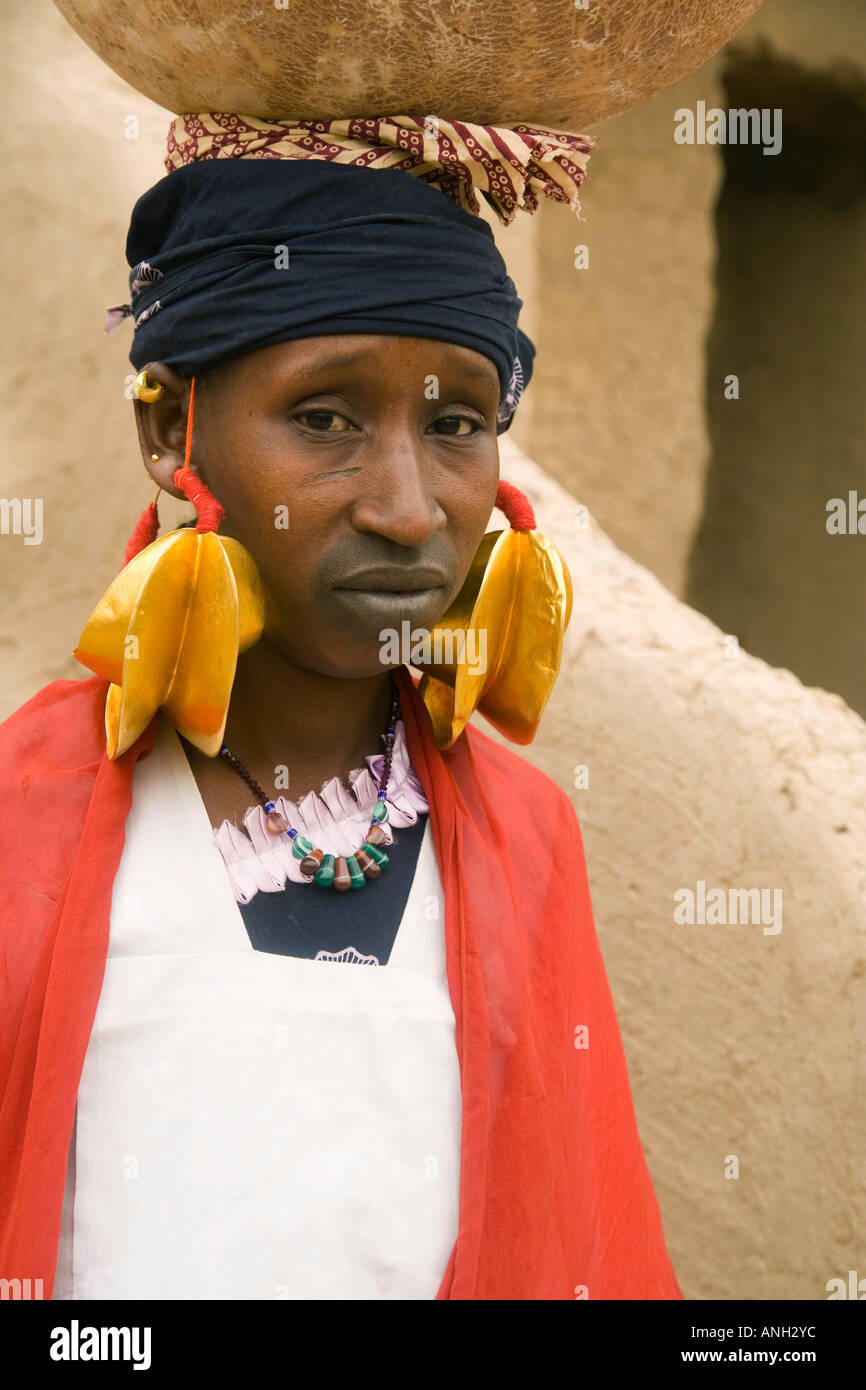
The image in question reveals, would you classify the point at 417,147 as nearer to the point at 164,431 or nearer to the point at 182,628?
the point at 164,431

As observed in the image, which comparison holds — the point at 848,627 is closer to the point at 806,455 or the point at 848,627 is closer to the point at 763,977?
the point at 806,455

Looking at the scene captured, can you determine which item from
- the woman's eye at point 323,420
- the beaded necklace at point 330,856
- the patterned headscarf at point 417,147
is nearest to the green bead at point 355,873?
the beaded necklace at point 330,856

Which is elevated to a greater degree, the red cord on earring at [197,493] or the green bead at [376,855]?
the red cord on earring at [197,493]

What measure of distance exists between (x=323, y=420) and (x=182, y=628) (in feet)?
0.91

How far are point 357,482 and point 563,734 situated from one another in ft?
3.73

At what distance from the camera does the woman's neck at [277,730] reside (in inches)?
69.3

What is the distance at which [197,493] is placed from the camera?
1632mm

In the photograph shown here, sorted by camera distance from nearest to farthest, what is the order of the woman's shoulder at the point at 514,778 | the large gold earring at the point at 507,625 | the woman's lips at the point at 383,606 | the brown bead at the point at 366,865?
the woman's lips at the point at 383,606 → the brown bead at the point at 366,865 → the large gold earring at the point at 507,625 → the woman's shoulder at the point at 514,778

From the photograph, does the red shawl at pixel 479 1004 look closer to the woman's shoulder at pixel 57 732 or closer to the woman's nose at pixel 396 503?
the woman's shoulder at pixel 57 732

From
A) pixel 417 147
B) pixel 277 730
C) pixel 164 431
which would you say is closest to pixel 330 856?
pixel 277 730

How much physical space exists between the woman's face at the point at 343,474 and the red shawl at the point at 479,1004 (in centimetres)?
27

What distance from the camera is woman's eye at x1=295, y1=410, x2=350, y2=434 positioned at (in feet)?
5.29

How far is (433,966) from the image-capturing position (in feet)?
5.63

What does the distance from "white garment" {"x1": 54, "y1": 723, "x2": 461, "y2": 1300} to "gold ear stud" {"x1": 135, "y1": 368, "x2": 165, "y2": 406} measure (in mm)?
450
